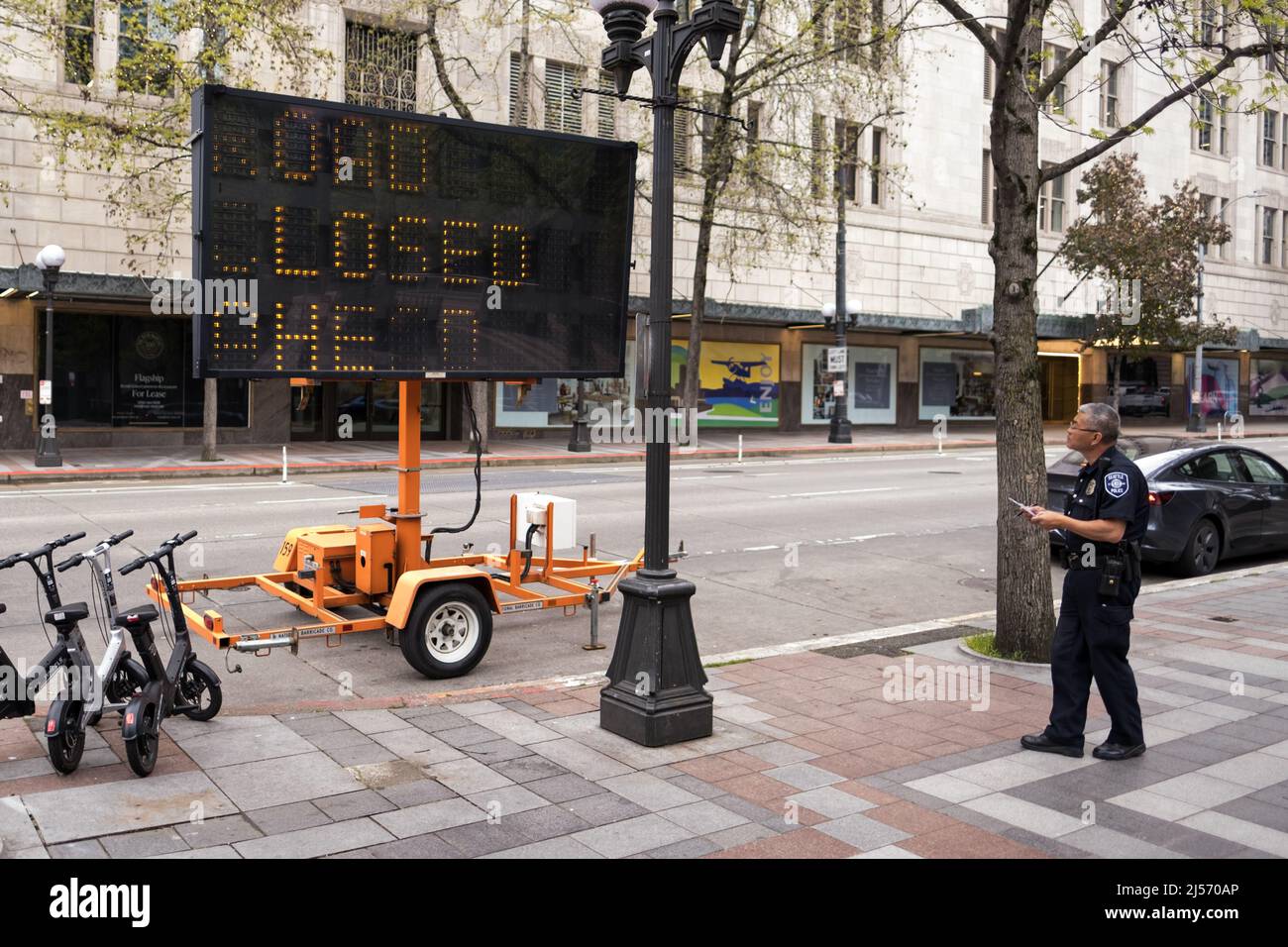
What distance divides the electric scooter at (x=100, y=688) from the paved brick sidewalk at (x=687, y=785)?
21cm

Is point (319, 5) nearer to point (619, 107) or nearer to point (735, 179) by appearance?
point (619, 107)

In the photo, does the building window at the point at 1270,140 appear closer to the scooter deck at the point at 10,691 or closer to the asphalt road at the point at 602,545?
the asphalt road at the point at 602,545

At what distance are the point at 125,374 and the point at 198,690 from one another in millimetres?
22221

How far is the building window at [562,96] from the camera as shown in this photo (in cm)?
3070

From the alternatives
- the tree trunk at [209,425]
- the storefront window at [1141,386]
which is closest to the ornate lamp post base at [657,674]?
the tree trunk at [209,425]

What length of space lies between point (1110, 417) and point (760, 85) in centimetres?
2222

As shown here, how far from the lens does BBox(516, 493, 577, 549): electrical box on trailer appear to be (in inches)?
386

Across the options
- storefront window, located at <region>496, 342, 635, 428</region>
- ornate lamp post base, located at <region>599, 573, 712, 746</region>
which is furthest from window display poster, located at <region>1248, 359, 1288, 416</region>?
ornate lamp post base, located at <region>599, 573, 712, 746</region>

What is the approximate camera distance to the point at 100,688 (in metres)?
5.82

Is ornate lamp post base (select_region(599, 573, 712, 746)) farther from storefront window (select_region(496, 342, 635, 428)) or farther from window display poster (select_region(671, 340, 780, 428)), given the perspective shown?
window display poster (select_region(671, 340, 780, 428))

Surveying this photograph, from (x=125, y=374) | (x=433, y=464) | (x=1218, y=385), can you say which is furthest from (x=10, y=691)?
(x=1218, y=385)

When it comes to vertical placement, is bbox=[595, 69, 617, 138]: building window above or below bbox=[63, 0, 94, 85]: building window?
above

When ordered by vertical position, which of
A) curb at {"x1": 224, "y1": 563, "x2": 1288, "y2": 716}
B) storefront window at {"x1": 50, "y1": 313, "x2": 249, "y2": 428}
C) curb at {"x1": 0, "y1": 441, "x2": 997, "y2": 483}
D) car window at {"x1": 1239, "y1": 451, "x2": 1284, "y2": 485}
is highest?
storefront window at {"x1": 50, "y1": 313, "x2": 249, "y2": 428}

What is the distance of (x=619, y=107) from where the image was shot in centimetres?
3212
